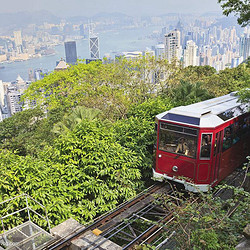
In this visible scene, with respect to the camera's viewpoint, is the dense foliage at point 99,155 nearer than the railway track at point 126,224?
No

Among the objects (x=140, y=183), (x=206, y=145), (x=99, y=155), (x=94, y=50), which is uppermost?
(x=206, y=145)

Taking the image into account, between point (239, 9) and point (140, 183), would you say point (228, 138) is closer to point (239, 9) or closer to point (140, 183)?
point (140, 183)

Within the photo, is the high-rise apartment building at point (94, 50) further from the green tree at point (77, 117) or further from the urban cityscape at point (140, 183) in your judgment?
the urban cityscape at point (140, 183)

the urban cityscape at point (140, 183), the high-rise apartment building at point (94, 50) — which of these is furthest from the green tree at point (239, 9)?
the high-rise apartment building at point (94, 50)

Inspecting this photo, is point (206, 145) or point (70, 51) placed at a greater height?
point (206, 145)

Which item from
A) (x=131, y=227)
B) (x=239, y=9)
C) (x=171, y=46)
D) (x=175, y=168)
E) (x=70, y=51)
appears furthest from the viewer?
(x=70, y=51)

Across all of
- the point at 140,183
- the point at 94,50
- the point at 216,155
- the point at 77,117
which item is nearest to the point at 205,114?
the point at 216,155

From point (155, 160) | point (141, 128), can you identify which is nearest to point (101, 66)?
point (141, 128)
